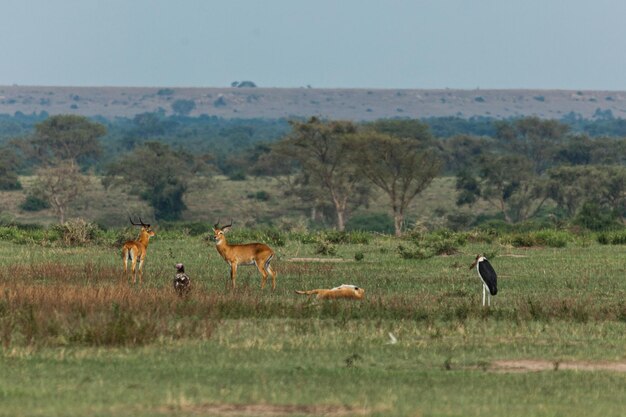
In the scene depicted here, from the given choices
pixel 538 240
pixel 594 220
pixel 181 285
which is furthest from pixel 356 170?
pixel 181 285

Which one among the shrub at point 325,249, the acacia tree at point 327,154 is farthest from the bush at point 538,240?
the acacia tree at point 327,154

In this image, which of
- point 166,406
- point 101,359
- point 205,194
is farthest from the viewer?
point 205,194

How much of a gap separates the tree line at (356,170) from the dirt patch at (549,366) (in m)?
27.5

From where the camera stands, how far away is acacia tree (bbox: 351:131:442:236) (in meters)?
52.4

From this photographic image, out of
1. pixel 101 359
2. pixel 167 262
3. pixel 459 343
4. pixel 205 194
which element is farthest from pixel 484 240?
pixel 205 194

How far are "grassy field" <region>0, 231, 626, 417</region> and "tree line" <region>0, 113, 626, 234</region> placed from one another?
2316cm

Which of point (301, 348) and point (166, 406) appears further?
point (301, 348)

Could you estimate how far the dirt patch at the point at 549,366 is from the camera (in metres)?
12.0

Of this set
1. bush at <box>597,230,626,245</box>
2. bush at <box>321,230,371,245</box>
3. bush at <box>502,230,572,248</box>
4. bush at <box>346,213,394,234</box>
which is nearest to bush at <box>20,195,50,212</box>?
bush at <box>346,213,394,234</box>

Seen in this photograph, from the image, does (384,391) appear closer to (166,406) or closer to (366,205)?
(166,406)

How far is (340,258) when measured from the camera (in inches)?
1033

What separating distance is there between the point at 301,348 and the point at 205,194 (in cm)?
5495

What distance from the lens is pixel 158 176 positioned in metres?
65.0

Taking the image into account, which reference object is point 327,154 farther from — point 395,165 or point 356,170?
point 395,165
